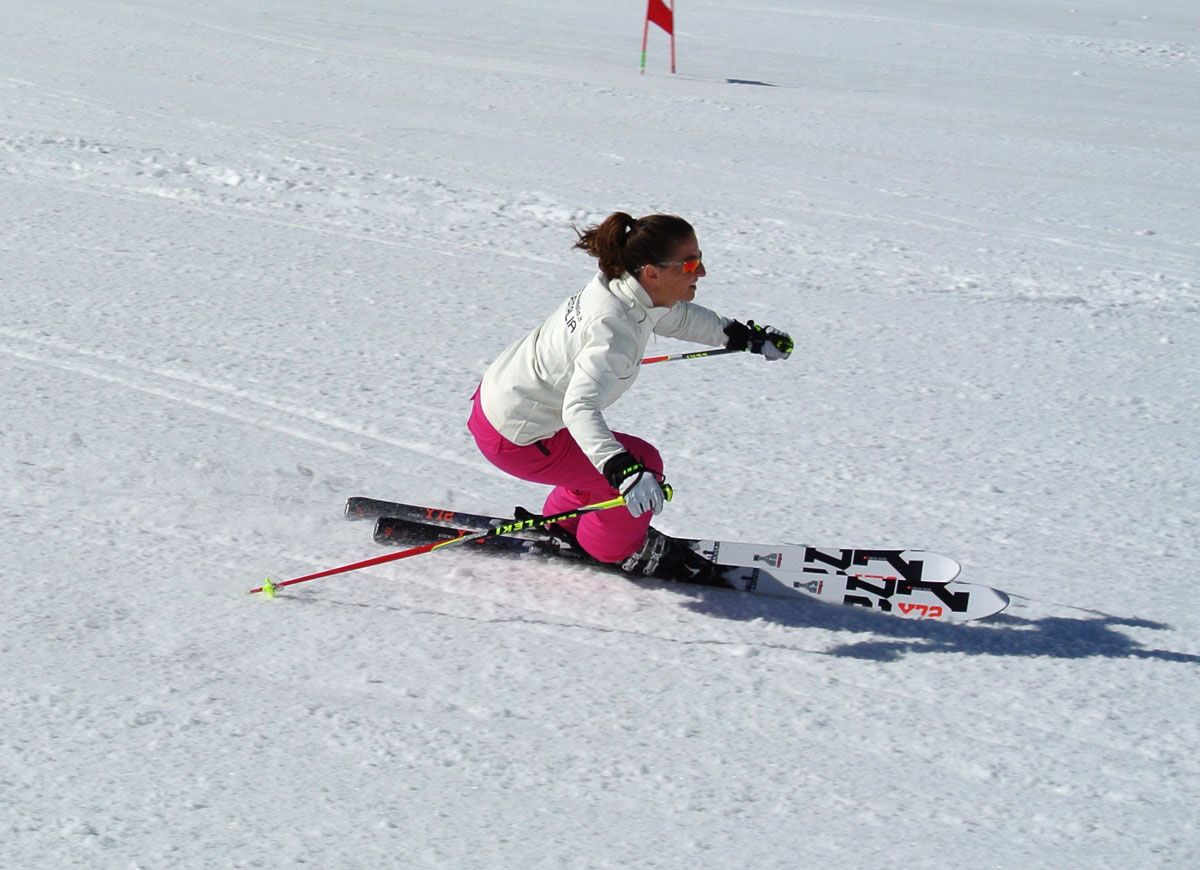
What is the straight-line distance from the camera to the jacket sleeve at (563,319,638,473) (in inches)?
130

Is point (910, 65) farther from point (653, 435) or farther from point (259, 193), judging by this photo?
point (653, 435)

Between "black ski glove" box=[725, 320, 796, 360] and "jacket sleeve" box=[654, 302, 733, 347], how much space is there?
0.13 ft

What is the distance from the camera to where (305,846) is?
2.59 m

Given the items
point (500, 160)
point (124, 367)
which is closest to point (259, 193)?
point (500, 160)

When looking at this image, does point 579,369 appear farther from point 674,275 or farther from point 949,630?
point 949,630

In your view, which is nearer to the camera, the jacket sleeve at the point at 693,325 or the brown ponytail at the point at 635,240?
the brown ponytail at the point at 635,240

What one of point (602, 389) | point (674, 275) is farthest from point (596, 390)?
point (674, 275)

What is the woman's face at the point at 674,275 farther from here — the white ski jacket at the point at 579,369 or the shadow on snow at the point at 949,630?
the shadow on snow at the point at 949,630

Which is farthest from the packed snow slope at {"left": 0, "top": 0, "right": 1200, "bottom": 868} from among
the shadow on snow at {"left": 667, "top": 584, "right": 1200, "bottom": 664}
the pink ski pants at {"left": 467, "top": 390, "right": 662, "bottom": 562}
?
the pink ski pants at {"left": 467, "top": 390, "right": 662, "bottom": 562}

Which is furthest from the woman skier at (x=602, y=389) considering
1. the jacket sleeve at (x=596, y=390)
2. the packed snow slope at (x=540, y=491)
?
the packed snow slope at (x=540, y=491)

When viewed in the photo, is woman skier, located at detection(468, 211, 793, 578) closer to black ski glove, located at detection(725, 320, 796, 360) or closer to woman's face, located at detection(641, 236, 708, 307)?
woman's face, located at detection(641, 236, 708, 307)

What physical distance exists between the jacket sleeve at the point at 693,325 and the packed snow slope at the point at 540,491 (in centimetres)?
63

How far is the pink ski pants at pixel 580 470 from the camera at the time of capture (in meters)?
3.74

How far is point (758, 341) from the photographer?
4.25 meters
